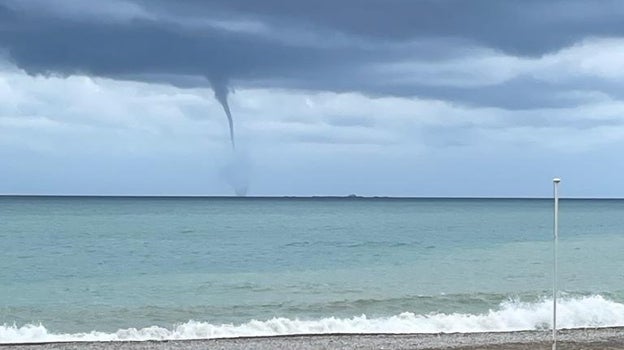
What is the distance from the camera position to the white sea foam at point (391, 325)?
2616 cm

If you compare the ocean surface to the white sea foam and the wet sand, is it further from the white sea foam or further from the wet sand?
the wet sand

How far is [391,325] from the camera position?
28.6 m

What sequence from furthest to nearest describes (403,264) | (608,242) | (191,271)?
(608,242)
(403,264)
(191,271)

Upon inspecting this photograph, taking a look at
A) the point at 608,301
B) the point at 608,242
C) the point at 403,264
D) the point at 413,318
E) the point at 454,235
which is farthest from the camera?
the point at 454,235

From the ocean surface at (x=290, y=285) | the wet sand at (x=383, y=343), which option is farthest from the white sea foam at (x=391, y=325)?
the wet sand at (x=383, y=343)

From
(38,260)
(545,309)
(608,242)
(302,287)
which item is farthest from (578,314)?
(608,242)

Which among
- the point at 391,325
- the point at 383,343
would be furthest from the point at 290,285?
the point at 383,343

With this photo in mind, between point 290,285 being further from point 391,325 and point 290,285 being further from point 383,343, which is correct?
point 383,343

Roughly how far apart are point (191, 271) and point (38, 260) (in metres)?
10.7

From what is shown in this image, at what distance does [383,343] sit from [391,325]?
18.6ft

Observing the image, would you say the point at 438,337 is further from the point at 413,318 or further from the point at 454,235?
the point at 454,235

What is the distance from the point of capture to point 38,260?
5328 cm

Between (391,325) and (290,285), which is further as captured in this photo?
(290,285)

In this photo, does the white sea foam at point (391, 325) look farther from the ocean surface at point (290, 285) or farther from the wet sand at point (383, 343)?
the wet sand at point (383, 343)
